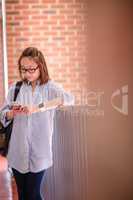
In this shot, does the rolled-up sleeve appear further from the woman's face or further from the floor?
the floor

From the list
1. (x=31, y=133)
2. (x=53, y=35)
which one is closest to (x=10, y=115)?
(x=31, y=133)

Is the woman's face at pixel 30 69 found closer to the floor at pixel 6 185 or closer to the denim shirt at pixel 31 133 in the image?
the denim shirt at pixel 31 133

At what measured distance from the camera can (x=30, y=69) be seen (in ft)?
5.55

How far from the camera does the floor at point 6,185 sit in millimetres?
2473

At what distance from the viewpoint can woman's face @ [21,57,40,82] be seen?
1.69 meters

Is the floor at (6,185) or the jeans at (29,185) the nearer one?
the jeans at (29,185)

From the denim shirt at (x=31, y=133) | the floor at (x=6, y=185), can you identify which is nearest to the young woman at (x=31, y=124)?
the denim shirt at (x=31, y=133)

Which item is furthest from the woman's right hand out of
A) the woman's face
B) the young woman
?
the woman's face

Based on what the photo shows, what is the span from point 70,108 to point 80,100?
0.20m

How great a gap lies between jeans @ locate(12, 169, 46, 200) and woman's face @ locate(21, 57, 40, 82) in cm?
52

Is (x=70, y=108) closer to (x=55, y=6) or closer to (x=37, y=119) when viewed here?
(x=37, y=119)

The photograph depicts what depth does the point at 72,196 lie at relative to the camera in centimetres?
207

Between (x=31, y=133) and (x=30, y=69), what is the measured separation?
13.8 inches

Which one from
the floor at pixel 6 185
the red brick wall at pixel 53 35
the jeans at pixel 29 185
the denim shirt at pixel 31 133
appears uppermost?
the red brick wall at pixel 53 35
